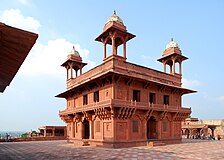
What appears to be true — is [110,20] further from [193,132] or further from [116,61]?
[193,132]

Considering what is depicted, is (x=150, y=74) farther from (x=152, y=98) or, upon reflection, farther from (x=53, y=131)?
(x=53, y=131)

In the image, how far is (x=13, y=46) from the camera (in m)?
6.35

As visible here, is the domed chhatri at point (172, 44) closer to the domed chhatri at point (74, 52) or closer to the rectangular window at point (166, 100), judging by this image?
the rectangular window at point (166, 100)

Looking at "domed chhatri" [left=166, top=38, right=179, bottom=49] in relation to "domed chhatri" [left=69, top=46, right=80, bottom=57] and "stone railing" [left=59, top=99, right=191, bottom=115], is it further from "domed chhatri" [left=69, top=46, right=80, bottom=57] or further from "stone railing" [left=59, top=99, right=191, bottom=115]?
"domed chhatri" [left=69, top=46, right=80, bottom=57]

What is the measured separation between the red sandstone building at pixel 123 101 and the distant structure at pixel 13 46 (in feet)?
40.1

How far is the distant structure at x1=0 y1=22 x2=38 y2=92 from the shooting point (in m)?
5.54

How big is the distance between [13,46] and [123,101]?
14779 mm

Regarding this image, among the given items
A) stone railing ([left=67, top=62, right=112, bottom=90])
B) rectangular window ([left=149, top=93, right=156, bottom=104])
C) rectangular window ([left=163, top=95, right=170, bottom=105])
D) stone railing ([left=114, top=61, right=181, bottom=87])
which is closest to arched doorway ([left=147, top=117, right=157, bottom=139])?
rectangular window ([left=149, top=93, right=156, bottom=104])

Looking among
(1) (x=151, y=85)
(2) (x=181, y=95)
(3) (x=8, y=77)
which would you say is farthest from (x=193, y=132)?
(3) (x=8, y=77)

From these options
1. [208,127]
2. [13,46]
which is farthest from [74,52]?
[208,127]

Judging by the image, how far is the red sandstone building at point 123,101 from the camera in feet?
67.8

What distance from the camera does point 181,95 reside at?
2842cm

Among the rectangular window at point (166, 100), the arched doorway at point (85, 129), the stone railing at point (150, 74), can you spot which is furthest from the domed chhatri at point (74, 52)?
the rectangular window at point (166, 100)

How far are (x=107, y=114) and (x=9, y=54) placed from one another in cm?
1430
